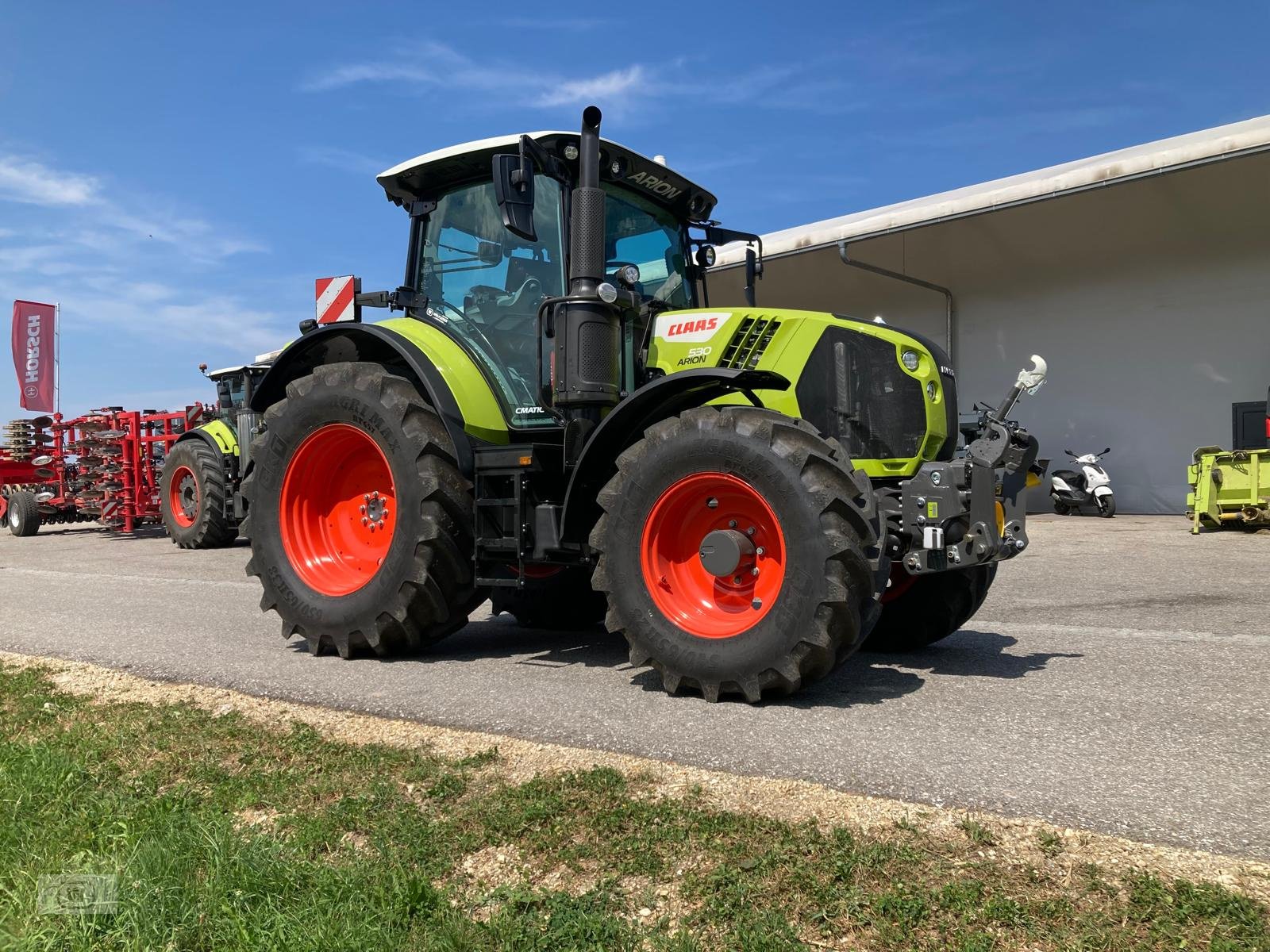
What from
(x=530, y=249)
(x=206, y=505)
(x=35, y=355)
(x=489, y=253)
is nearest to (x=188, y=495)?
(x=206, y=505)

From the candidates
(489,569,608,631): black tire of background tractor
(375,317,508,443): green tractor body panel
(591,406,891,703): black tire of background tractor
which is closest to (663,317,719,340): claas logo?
(591,406,891,703): black tire of background tractor

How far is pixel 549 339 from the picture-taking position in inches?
216

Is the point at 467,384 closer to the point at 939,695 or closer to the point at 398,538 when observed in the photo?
the point at 398,538

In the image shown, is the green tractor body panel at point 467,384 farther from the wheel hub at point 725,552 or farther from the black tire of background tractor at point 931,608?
the black tire of background tractor at point 931,608

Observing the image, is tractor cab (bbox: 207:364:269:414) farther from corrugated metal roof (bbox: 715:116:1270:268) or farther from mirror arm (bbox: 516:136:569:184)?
mirror arm (bbox: 516:136:569:184)

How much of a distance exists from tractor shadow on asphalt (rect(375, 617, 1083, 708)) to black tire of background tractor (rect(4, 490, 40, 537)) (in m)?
15.5

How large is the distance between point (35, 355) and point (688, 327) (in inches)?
1149

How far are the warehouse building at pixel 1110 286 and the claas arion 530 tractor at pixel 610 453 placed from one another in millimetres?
11302

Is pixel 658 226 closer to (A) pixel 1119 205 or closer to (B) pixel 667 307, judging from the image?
(B) pixel 667 307

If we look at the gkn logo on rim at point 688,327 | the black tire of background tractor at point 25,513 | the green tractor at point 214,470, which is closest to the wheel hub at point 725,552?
the gkn logo on rim at point 688,327

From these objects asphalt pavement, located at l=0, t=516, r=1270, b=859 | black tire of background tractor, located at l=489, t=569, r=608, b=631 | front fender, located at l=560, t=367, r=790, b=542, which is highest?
front fender, located at l=560, t=367, r=790, b=542

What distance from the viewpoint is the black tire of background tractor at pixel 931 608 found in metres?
5.49

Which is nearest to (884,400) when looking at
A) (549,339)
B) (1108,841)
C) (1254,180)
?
(549,339)

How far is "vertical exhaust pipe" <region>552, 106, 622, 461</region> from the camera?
203 inches
